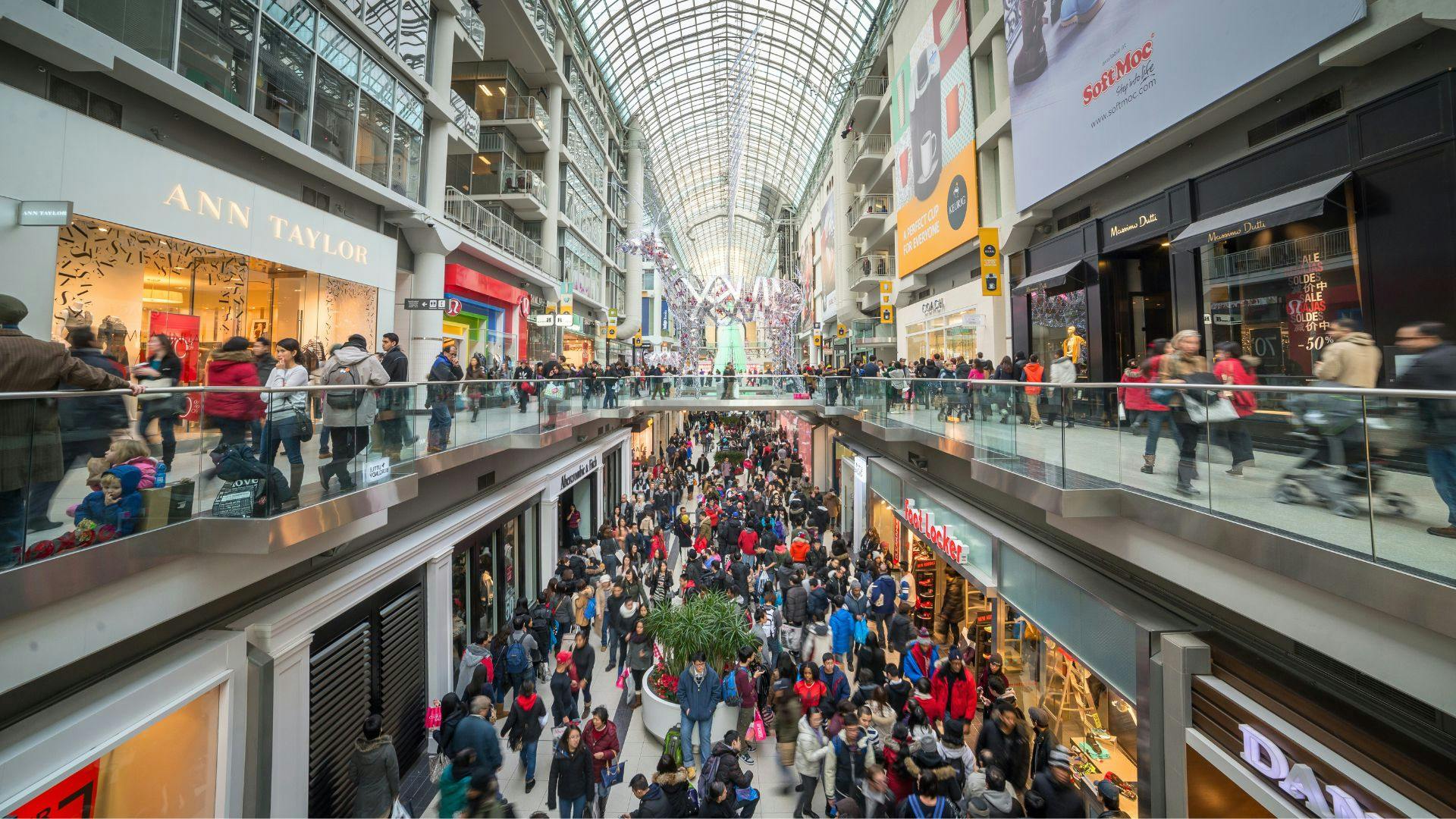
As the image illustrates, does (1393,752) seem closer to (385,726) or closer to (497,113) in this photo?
(385,726)

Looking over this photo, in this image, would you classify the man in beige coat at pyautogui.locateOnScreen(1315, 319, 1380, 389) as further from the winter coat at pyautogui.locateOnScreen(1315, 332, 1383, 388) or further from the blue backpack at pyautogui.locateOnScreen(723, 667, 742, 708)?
the blue backpack at pyautogui.locateOnScreen(723, 667, 742, 708)

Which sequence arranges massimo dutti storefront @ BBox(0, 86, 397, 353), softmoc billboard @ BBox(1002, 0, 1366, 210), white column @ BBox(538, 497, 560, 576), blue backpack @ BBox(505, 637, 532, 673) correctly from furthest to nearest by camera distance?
white column @ BBox(538, 497, 560, 576)
blue backpack @ BBox(505, 637, 532, 673)
softmoc billboard @ BBox(1002, 0, 1366, 210)
massimo dutti storefront @ BBox(0, 86, 397, 353)

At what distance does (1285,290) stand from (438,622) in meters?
13.1

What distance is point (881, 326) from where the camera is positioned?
110ft

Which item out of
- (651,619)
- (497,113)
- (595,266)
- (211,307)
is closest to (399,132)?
(211,307)

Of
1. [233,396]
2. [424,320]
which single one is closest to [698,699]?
[233,396]

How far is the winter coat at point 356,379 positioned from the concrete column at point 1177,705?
7570 mm

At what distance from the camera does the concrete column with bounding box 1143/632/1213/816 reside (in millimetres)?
4469

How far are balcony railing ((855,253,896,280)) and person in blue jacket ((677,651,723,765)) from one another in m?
27.0

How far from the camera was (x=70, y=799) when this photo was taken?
361 centimetres

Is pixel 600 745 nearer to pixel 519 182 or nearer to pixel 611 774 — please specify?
pixel 611 774

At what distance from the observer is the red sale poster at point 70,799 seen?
10.8ft

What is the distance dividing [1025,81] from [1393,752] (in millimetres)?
14134

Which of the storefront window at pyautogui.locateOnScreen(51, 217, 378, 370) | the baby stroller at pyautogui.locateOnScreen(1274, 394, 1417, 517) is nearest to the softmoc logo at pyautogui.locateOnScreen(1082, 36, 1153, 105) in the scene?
the baby stroller at pyautogui.locateOnScreen(1274, 394, 1417, 517)
